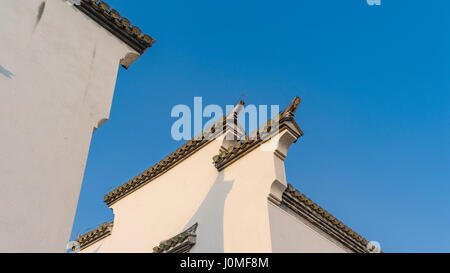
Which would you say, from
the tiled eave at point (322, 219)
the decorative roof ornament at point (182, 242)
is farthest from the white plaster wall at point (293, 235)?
the decorative roof ornament at point (182, 242)

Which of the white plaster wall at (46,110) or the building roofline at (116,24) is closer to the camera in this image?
the white plaster wall at (46,110)

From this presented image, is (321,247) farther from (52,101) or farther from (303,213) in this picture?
(52,101)

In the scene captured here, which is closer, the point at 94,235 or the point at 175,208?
the point at 175,208

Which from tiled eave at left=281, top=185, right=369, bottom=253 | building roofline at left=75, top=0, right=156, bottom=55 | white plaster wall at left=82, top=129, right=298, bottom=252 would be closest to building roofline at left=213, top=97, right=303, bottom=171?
white plaster wall at left=82, top=129, right=298, bottom=252

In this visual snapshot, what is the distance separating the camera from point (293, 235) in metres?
7.68

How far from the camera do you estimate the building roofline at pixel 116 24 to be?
7.59 m

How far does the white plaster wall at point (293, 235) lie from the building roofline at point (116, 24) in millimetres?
3734

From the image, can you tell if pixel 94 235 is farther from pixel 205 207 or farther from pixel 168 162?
pixel 205 207

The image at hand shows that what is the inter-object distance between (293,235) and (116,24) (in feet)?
16.0

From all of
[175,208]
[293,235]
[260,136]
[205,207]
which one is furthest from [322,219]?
[175,208]

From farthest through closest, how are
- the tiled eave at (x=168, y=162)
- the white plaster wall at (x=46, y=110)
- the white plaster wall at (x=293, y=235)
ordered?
1. the tiled eave at (x=168, y=162)
2. the white plaster wall at (x=293, y=235)
3. the white plaster wall at (x=46, y=110)

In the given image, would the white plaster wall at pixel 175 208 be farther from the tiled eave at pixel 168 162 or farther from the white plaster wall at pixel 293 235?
the white plaster wall at pixel 293 235
